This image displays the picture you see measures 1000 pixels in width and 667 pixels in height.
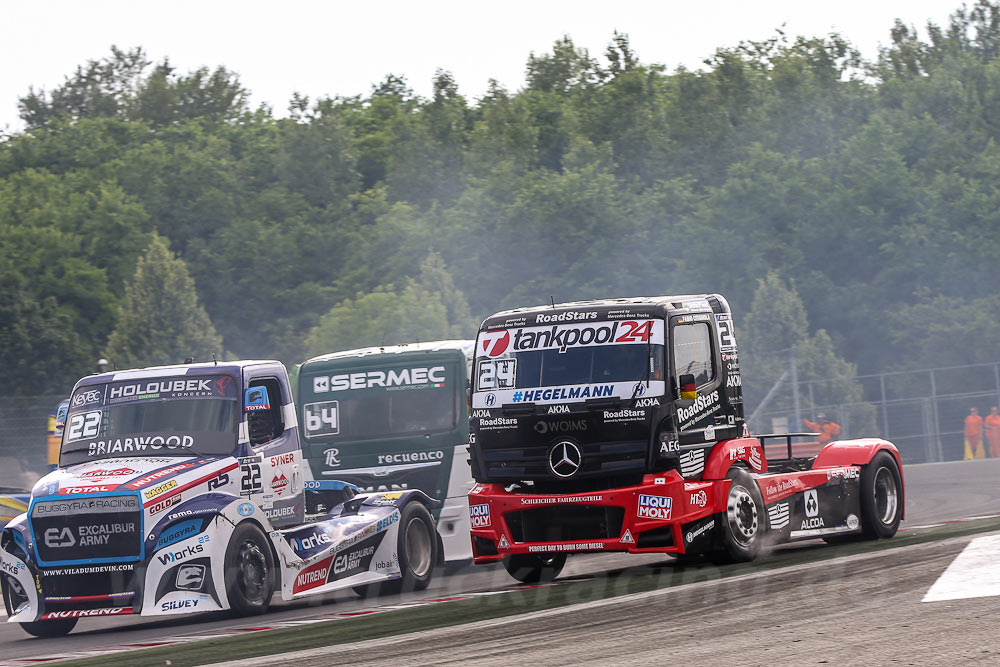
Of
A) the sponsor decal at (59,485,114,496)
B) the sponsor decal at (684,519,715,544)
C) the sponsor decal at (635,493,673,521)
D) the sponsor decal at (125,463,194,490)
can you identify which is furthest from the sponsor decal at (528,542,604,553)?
the sponsor decal at (59,485,114,496)

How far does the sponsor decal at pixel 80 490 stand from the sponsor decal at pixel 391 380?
15.5 feet

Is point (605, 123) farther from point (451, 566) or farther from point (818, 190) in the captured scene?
point (451, 566)

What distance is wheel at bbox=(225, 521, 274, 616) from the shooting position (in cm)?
1086

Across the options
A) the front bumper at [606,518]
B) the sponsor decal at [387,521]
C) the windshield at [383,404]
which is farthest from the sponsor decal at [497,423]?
the windshield at [383,404]

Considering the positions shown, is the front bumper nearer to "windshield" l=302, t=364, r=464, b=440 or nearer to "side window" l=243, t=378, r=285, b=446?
"side window" l=243, t=378, r=285, b=446

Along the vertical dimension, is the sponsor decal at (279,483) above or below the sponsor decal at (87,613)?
above

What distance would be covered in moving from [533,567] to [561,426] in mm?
→ 1383

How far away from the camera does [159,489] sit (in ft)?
35.4

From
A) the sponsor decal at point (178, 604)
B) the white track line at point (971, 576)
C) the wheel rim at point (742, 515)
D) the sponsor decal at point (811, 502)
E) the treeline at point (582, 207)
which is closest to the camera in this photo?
the white track line at point (971, 576)

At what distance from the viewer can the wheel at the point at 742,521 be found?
36.7 ft

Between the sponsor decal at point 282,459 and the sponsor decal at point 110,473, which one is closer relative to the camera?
the sponsor decal at point 110,473

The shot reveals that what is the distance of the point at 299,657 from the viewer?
736 cm

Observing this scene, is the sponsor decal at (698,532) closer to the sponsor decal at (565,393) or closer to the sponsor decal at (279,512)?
the sponsor decal at (565,393)

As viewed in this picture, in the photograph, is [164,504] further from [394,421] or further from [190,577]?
[394,421]
